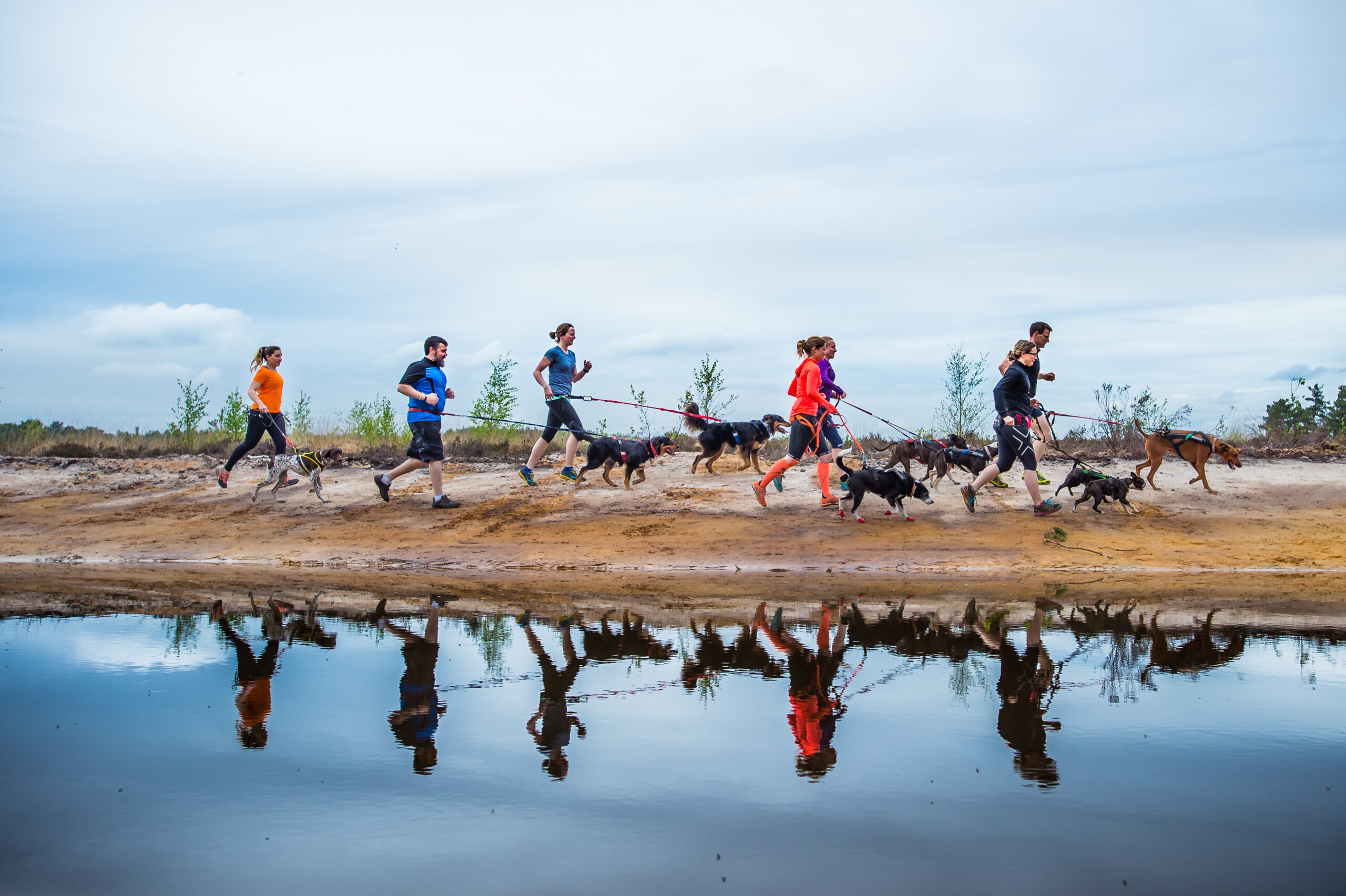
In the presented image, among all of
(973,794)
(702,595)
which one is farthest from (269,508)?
(973,794)

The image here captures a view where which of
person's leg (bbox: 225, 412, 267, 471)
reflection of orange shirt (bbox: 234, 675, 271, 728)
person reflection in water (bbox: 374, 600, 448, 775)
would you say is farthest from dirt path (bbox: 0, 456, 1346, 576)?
reflection of orange shirt (bbox: 234, 675, 271, 728)

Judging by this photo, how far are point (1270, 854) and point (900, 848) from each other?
4.13 feet

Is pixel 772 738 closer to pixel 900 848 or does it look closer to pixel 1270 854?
pixel 900 848

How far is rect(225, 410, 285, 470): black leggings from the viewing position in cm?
1338

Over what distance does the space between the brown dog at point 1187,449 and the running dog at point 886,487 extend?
11.7ft

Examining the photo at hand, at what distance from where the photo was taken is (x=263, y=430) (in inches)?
540

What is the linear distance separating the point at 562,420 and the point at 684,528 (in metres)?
2.69

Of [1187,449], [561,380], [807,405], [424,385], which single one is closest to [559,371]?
[561,380]

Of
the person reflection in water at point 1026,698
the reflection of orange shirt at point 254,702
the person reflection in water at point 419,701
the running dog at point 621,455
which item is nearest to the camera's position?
the person reflection in water at point 1026,698

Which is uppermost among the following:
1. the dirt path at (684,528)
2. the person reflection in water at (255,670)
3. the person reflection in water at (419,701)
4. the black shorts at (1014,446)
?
the black shorts at (1014,446)

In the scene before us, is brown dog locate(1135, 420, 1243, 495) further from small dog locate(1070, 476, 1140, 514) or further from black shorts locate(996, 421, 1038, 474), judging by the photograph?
black shorts locate(996, 421, 1038, 474)

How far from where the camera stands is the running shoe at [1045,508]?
39.4 ft

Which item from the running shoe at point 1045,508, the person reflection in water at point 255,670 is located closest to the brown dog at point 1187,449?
the running shoe at point 1045,508

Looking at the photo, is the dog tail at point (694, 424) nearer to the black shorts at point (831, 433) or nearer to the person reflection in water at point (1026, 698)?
the black shorts at point (831, 433)
